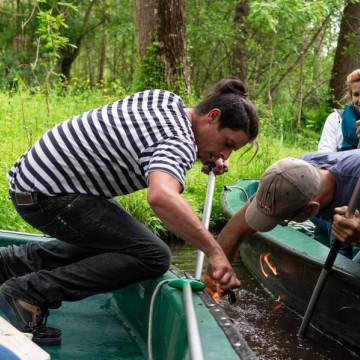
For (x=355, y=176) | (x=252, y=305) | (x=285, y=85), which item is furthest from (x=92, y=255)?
(x=285, y=85)

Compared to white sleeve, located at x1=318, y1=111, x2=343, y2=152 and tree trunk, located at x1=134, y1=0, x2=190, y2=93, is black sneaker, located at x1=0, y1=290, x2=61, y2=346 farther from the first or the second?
tree trunk, located at x1=134, y1=0, x2=190, y2=93

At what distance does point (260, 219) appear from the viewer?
10.8ft

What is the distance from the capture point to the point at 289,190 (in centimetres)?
313

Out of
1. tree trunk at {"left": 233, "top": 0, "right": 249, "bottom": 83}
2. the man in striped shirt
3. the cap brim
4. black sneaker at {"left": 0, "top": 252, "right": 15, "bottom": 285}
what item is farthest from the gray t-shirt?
tree trunk at {"left": 233, "top": 0, "right": 249, "bottom": 83}

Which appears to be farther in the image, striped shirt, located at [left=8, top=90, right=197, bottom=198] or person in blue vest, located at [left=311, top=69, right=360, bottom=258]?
person in blue vest, located at [left=311, top=69, right=360, bottom=258]

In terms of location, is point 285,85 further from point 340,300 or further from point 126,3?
→ point 340,300

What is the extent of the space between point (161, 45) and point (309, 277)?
5.58 metres

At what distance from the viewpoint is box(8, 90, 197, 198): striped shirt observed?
2.78 metres

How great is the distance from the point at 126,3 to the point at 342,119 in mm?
12658

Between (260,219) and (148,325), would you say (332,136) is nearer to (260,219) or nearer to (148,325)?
(260,219)

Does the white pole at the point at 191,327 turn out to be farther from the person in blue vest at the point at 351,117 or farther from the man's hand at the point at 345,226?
the person in blue vest at the point at 351,117

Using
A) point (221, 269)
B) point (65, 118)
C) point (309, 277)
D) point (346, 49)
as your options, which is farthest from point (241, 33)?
point (221, 269)

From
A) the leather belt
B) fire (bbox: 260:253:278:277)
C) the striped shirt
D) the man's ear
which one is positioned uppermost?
the man's ear

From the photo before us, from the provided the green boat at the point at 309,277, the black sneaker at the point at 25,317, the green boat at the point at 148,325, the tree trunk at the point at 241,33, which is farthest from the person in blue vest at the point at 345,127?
the tree trunk at the point at 241,33
